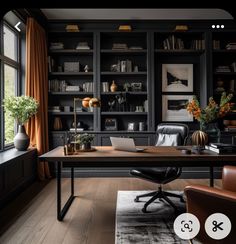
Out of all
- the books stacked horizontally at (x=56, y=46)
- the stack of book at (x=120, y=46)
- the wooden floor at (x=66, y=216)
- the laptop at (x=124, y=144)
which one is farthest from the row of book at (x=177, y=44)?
the laptop at (x=124, y=144)

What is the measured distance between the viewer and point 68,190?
4.14m

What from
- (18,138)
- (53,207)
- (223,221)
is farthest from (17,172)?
(223,221)

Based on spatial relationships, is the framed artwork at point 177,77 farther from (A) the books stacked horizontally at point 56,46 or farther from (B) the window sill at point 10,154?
(B) the window sill at point 10,154

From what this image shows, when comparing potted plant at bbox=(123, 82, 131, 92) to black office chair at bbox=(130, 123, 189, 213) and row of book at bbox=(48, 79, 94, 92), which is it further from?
black office chair at bbox=(130, 123, 189, 213)

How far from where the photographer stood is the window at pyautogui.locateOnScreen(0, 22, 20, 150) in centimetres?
407

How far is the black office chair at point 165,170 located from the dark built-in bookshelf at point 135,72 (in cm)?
132

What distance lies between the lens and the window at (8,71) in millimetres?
4074

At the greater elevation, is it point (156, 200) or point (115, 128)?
point (115, 128)

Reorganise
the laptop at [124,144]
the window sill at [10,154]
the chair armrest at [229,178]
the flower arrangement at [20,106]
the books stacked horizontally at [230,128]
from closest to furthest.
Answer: the chair armrest at [229,178], the laptop at [124,144], the window sill at [10,154], the flower arrangement at [20,106], the books stacked horizontally at [230,128]

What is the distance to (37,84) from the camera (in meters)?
4.62

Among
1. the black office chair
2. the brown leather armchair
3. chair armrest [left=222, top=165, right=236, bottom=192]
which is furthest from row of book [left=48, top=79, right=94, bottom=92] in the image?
the brown leather armchair

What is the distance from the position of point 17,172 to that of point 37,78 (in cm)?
160

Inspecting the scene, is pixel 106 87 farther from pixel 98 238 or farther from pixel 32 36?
pixel 98 238

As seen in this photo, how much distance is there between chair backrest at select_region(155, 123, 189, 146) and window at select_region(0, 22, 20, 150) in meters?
2.24
